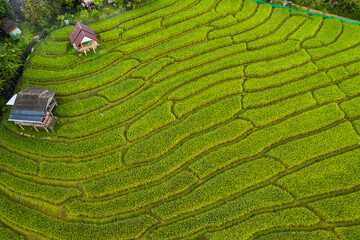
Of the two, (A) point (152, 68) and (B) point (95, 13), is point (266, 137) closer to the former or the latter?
(A) point (152, 68)

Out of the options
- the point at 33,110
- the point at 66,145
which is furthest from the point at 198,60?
the point at 33,110

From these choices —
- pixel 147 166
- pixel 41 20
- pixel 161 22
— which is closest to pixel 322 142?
pixel 147 166

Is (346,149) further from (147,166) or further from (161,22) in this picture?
(161,22)

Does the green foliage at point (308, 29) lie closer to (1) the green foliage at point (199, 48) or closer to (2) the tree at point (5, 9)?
(1) the green foliage at point (199, 48)

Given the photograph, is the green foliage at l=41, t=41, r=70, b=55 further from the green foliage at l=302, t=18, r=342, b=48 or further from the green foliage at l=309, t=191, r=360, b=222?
the green foliage at l=309, t=191, r=360, b=222

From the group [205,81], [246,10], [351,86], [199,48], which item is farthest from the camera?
[246,10]

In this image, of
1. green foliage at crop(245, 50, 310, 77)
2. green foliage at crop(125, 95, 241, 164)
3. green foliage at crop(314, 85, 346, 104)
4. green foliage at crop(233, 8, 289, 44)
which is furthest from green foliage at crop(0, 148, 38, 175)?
green foliage at crop(314, 85, 346, 104)
